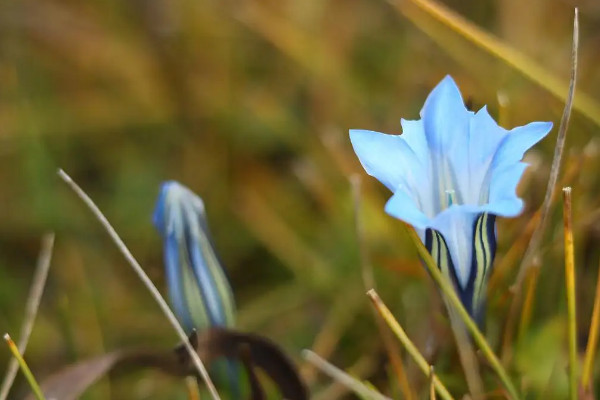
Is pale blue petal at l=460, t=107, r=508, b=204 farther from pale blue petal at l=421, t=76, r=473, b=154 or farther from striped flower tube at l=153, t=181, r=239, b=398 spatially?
striped flower tube at l=153, t=181, r=239, b=398

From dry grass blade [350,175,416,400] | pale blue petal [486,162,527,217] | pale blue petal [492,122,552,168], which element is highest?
pale blue petal [492,122,552,168]

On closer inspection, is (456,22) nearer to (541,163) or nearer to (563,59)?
(541,163)

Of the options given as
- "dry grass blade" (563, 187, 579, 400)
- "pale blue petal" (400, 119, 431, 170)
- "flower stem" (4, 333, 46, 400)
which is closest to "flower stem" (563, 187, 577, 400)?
"dry grass blade" (563, 187, 579, 400)

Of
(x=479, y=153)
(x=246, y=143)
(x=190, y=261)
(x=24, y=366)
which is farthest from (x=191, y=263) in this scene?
(x=246, y=143)

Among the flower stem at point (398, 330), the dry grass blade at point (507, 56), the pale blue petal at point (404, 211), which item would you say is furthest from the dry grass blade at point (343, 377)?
the dry grass blade at point (507, 56)

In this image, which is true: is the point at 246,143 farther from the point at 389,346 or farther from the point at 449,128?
the point at 449,128
